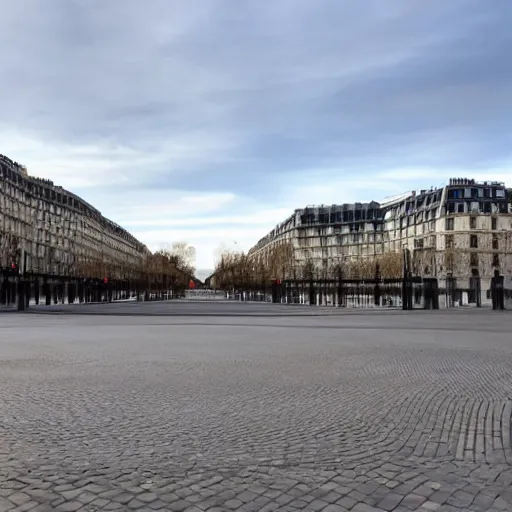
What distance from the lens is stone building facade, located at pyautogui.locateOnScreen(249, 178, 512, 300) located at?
297ft

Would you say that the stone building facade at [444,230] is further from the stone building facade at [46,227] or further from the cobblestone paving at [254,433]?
the cobblestone paving at [254,433]

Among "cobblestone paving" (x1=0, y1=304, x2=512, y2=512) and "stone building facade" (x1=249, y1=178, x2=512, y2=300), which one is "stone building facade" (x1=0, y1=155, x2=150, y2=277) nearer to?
"stone building facade" (x1=249, y1=178, x2=512, y2=300)

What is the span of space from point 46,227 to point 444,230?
6635 centimetres

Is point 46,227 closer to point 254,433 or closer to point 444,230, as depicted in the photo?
point 444,230

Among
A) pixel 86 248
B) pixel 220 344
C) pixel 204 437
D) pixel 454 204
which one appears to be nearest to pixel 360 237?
pixel 454 204

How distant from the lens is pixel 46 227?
101 meters

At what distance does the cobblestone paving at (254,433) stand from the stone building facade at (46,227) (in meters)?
66.5

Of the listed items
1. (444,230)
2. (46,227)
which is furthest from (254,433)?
(46,227)

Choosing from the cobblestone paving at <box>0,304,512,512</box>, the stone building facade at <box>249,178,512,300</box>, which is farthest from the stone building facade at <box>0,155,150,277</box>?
the cobblestone paving at <box>0,304,512,512</box>

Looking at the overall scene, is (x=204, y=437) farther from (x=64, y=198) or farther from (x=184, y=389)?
(x=64, y=198)

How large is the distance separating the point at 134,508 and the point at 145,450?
1.28 m

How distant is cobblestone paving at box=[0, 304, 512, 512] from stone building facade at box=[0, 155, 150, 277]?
66508mm

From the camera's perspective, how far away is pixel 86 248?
118 m

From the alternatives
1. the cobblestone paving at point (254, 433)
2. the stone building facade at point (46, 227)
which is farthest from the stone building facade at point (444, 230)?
the cobblestone paving at point (254, 433)
